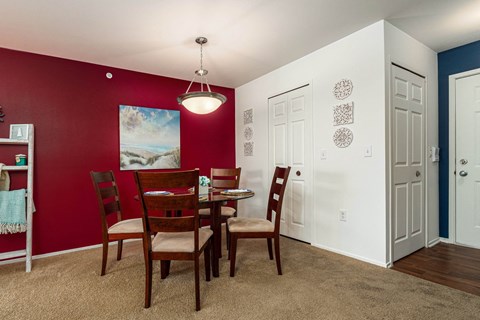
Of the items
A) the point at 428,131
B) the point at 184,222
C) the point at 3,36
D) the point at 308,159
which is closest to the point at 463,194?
the point at 428,131

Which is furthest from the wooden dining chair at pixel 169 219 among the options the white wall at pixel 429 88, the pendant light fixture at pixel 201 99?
the white wall at pixel 429 88

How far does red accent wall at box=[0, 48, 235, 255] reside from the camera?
2807mm

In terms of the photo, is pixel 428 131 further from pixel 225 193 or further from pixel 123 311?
pixel 123 311

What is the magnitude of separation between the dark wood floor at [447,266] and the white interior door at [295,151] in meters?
1.08

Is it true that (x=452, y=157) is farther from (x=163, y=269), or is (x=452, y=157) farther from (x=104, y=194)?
(x=104, y=194)

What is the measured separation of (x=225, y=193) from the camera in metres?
2.42

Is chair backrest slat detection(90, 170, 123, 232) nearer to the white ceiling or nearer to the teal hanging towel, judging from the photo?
the teal hanging towel

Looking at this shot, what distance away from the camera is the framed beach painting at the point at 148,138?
3.41 m

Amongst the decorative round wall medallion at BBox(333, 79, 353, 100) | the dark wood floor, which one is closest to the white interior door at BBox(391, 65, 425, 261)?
the dark wood floor

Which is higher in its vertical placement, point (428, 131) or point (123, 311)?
point (428, 131)

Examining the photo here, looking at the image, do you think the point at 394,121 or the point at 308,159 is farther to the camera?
the point at 308,159

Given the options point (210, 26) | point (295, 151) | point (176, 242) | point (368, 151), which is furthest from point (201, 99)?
point (368, 151)

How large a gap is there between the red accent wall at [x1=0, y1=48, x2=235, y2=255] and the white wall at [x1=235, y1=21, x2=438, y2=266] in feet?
7.57

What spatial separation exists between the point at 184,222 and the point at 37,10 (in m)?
2.15
